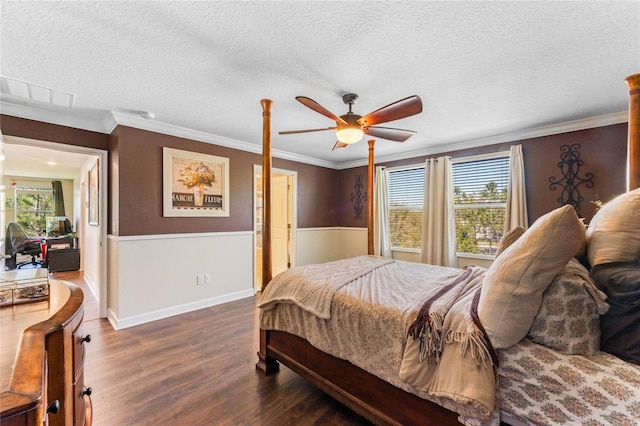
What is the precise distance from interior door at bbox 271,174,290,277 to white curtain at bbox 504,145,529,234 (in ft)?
11.5

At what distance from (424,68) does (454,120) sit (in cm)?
137

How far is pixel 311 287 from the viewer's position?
189cm

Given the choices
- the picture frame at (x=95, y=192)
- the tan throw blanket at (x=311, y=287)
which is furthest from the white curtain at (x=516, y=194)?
the picture frame at (x=95, y=192)

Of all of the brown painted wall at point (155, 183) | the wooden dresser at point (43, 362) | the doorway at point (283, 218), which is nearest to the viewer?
the wooden dresser at point (43, 362)

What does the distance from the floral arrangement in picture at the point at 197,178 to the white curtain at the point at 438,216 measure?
3323mm

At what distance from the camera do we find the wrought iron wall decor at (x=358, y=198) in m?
5.34

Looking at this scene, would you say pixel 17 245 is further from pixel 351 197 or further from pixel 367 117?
pixel 367 117

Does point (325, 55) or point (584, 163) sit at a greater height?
point (325, 55)

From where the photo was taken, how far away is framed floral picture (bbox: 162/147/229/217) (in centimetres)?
338

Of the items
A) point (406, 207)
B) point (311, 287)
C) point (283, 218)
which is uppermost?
point (406, 207)

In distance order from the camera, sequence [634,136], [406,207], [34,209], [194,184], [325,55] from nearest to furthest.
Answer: [634,136] → [325,55] → [194,184] → [406,207] → [34,209]

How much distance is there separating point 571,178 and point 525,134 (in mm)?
762

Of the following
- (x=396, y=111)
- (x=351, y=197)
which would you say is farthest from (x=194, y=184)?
(x=351, y=197)

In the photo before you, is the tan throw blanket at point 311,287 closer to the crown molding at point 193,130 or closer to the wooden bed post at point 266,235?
the wooden bed post at point 266,235
